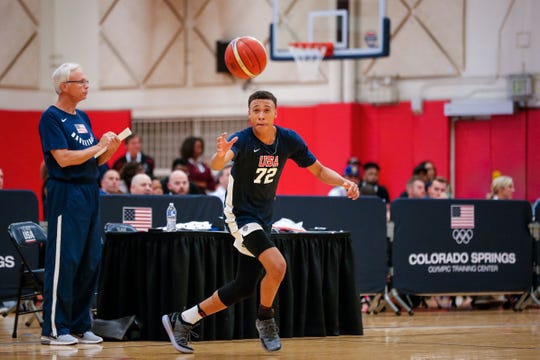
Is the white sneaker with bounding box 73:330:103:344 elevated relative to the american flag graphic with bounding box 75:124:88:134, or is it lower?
lower

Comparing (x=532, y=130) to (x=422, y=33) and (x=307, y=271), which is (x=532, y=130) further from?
(x=307, y=271)

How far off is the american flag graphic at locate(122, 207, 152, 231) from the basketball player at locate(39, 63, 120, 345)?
7.34ft

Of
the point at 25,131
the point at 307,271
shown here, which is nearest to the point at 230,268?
the point at 307,271

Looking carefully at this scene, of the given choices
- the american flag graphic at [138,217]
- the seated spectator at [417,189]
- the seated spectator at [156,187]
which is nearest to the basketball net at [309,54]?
the seated spectator at [417,189]

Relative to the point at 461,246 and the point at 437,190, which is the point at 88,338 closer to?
the point at 461,246

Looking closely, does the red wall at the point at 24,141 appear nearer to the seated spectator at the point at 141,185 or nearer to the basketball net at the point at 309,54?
the basketball net at the point at 309,54

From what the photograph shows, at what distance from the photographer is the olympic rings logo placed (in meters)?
11.2

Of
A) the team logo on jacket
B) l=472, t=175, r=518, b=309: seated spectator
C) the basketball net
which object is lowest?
l=472, t=175, r=518, b=309: seated spectator

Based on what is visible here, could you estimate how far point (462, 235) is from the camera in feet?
36.9

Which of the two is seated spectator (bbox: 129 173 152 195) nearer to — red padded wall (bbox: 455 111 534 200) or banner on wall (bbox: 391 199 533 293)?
banner on wall (bbox: 391 199 533 293)

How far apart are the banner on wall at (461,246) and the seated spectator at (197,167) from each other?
404 cm

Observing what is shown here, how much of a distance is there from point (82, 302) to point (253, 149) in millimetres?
Answer: 1963

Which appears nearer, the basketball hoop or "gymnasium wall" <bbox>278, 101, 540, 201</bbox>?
the basketball hoop

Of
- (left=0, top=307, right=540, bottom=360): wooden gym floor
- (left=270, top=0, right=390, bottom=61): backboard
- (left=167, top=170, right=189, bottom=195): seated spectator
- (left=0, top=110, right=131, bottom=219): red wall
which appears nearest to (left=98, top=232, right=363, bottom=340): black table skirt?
(left=0, top=307, right=540, bottom=360): wooden gym floor
